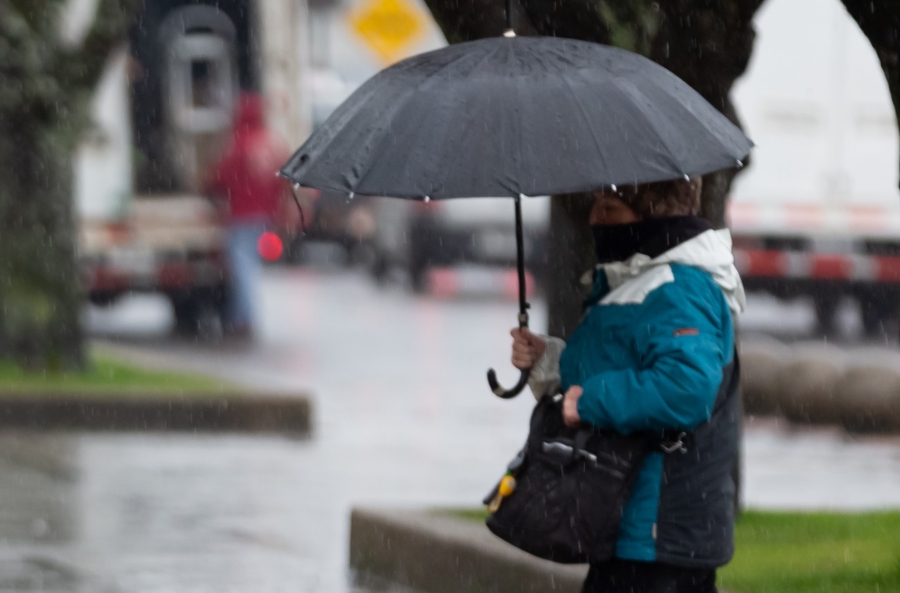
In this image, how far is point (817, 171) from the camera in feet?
59.7

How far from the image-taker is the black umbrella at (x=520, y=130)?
4.11 meters

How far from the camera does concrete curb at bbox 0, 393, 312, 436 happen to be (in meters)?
10.5

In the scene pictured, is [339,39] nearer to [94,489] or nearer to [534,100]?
[94,489]

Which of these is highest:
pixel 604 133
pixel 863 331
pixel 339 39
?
pixel 339 39

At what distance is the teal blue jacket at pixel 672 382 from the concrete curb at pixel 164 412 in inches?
253

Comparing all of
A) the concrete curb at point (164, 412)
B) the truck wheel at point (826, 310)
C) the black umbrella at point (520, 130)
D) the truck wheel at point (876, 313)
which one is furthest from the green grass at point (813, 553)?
the truck wheel at point (876, 313)

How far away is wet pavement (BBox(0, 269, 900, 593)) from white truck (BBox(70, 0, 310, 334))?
156cm

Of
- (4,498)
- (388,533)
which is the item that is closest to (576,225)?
(388,533)

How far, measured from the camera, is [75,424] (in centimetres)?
1048

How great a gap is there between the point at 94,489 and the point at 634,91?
197 inches

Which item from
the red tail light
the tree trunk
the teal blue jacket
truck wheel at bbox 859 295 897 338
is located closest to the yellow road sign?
the red tail light

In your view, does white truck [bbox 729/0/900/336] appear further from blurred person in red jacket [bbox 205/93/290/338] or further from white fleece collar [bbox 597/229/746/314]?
white fleece collar [bbox 597/229/746/314]

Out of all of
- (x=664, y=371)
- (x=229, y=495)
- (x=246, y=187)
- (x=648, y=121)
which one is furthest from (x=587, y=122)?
(x=246, y=187)

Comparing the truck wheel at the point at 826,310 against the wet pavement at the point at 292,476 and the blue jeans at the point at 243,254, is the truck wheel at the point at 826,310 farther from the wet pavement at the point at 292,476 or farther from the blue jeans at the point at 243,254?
the blue jeans at the point at 243,254
